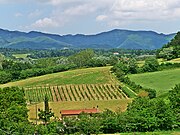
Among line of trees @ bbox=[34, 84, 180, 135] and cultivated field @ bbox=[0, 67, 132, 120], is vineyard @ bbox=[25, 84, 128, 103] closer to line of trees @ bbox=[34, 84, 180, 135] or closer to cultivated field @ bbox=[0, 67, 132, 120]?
cultivated field @ bbox=[0, 67, 132, 120]

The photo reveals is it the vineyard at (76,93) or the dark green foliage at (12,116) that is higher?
the dark green foliage at (12,116)

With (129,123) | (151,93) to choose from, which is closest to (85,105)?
(151,93)

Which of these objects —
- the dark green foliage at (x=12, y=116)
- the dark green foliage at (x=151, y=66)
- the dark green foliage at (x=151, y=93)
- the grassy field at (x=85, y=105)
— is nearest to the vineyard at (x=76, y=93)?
the grassy field at (x=85, y=105)

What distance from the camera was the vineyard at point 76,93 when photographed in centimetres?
6197

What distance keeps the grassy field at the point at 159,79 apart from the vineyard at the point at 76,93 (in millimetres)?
5440

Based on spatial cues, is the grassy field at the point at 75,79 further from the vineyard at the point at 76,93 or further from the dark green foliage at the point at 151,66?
the dark green foliage at the point at 151,66

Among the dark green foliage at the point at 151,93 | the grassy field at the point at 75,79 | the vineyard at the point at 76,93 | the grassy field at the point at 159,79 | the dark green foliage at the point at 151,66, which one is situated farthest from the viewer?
the dark green foliage at the point at 151,66

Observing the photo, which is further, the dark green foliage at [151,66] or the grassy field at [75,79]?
the dark green foliage at [151,66]

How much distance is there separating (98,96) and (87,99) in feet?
7.22

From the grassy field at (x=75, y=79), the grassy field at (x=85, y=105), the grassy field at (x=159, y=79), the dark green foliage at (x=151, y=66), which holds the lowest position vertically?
the grassy field at (x=85, y=105)

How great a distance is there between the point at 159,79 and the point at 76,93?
15848 millimetres

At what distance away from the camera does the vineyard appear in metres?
62.0

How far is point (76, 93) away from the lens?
65.8 metres

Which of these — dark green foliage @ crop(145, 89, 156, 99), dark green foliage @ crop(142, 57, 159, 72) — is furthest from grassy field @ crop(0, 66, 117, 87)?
dark green foliage @ crop(145, 89, 156, 99)
